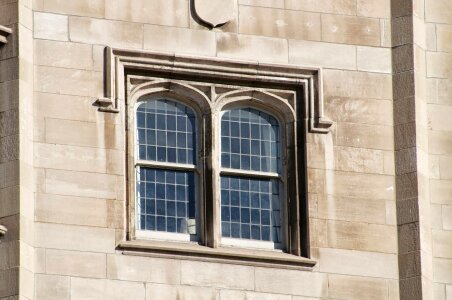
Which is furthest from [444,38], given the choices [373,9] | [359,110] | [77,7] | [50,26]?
[50,26]

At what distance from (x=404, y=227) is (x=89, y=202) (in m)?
4.92

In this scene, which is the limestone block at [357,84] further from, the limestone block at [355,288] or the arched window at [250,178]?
the limestone block at [355,288]

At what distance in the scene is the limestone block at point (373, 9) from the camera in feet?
183

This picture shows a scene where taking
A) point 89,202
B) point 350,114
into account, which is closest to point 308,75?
point 350,114

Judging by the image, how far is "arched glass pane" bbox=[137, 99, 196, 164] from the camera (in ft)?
177

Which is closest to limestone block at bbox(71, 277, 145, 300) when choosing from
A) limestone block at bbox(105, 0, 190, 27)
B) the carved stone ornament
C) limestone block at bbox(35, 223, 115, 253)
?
limestone block at bbox(35, 223, 115, 253)

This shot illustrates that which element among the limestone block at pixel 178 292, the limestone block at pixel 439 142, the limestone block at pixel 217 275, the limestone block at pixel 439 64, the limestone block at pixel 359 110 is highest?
the limestone block at pixel 439 64

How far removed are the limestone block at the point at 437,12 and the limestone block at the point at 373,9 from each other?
63cm

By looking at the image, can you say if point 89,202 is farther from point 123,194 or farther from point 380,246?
point 380,246

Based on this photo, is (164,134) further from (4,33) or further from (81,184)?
(4,33)

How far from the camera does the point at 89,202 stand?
53.2 m

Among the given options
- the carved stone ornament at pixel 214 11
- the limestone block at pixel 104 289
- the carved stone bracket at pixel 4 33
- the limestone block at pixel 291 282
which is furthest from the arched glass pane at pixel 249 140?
the carved stone bracket at pixel 4 33

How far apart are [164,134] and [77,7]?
2.35m

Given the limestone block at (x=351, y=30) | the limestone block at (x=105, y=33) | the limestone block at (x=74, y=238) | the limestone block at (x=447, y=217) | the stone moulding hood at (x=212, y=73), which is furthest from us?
the limestone block at (x=351, y=30)
